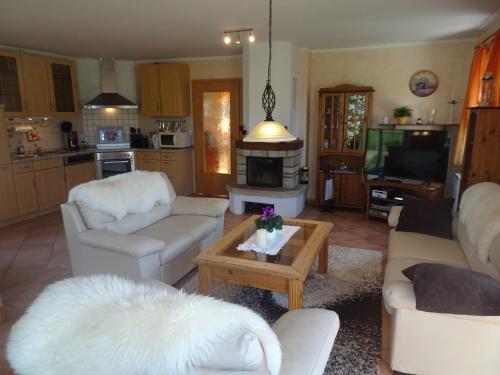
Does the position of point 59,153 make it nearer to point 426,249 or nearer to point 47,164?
point 47,164

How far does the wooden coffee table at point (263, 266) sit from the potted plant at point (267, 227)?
14 cm

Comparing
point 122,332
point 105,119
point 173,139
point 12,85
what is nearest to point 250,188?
point 173,139

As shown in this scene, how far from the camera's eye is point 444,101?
15.9 ft

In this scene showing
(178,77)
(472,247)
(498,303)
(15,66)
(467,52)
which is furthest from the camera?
(178,77)

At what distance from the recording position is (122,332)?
95 centimetres

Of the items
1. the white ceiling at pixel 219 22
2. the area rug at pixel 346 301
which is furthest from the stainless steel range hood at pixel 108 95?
the area rug at pixel 346 301

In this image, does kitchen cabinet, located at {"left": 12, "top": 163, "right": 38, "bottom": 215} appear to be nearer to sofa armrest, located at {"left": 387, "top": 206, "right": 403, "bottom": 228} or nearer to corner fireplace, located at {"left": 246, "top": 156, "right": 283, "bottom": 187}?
corner fireplace, located at {"left": 246, "top": 156, "right": 283, "bottom": 187}

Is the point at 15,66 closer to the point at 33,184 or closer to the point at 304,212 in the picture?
the point at 33,184

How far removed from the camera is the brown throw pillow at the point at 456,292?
68.2 inches

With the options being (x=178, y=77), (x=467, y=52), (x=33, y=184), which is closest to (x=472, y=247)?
(x=467, y=52)

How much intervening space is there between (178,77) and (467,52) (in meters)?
4.30

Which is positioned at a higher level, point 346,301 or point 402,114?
point 402,114

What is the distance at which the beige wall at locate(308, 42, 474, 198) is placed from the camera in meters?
4.77

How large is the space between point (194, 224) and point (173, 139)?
10.1 feet
